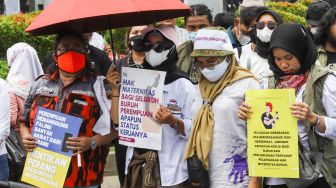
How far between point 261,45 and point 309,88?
1551mm

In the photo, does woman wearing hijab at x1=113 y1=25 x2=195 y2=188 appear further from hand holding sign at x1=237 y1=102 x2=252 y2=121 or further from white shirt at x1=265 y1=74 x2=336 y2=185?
white shirt at x1=265 y1=74 x2=336 y2=185

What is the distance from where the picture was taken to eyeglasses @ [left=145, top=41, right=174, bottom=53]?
412 cm

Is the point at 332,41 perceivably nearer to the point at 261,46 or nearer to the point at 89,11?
the point at 261,46

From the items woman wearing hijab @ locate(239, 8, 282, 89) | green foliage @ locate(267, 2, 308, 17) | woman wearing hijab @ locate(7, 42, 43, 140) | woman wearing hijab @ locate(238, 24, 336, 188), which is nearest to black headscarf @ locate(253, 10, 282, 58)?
woman wearing hijab @ locate(239, 8, 282, 89)

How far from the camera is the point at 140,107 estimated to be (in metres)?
4.20

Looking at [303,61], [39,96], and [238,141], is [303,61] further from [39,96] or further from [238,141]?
[39,96]

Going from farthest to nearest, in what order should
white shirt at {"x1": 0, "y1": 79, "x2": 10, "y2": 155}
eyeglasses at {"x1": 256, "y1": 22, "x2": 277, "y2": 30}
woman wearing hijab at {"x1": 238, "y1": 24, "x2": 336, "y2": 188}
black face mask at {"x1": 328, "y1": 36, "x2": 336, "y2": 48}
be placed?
1. eyeglasses at {"x1": 256, "y1": 22, "x2": 277, "y2": 30}
2. black face mask at {"x1": 328, "y1": 36, "x2": 336, "y2": 48}
3. white shirt at {"x1": 0, "y1": 79, "x2": 10, "y2": 155}
4. woman wearing hijab at {"x1": 238, "y1": 24, "x2": 336, "y2": 188}

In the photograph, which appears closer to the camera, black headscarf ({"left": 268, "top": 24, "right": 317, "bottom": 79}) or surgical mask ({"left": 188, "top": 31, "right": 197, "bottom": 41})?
black headscarf ({"left": 268, "top": 24, "right": 317, "bottom": 79})

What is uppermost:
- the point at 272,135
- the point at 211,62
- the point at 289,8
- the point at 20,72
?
the point at 289,8

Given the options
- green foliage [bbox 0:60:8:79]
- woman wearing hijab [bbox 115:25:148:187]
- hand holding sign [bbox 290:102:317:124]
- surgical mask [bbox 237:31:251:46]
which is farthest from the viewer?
green foliage [bbox 0:60:8:79]

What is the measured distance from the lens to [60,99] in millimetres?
4320

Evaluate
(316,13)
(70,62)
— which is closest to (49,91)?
(70,62)

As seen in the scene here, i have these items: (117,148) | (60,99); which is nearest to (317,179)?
(60,99)

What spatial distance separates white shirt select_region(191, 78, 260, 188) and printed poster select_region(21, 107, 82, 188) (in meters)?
0.95
